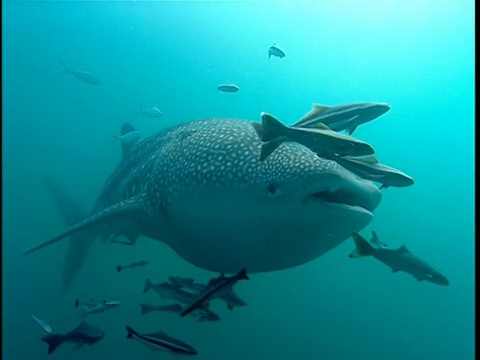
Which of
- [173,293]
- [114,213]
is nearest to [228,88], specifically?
[114,213]

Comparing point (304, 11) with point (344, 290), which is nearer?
point (344, 290)

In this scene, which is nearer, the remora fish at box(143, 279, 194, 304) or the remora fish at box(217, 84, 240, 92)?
the remora fish at box(143, 279, 194, 304)

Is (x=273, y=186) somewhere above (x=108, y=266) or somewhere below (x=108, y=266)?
above

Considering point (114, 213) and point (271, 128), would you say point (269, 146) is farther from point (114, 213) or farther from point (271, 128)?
point (114, 213)

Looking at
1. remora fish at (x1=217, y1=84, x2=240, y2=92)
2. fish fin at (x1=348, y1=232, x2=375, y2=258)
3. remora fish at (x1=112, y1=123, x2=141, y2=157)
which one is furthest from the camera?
remora fish at (x1=217, y1=84, x2=240, y2=92)

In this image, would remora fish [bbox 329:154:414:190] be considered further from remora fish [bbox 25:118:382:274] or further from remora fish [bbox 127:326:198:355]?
remora fish [bbox 127:326:198:355]

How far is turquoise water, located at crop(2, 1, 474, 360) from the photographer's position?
13977 millimetres

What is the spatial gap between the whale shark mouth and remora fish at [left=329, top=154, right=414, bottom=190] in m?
0.22

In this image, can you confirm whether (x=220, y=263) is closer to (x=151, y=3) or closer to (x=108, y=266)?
(x=108, y=266)

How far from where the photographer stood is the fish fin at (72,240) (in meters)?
9.64

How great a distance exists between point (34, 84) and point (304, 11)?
22.9 m

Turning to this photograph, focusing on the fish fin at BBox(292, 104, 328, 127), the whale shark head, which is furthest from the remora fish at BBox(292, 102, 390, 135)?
the whale shark head

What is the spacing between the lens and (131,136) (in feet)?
33.0

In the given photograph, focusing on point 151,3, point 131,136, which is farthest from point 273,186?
point 151,3
